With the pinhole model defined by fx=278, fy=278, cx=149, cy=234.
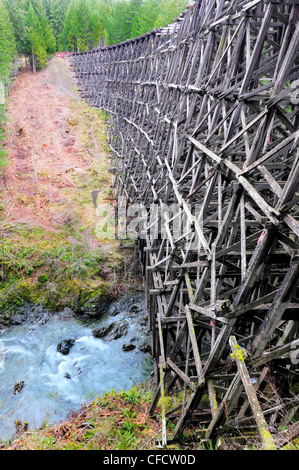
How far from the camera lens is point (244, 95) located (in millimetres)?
4426

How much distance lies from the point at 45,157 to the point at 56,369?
15.9 metres

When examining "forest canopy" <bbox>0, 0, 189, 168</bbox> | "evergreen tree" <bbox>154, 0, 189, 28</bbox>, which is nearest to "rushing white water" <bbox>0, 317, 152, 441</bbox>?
"forest canopy" <bbox>0, 0, 189, 168</bbox>

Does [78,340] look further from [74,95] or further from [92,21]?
[92,21]

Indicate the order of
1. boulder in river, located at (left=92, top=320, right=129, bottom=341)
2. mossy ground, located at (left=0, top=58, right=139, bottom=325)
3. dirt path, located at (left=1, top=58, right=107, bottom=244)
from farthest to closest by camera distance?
1. dirt path, located at (left=1, top=58, right=107, bottom=244)
2. mossy ground, located at (left=0, top=58, right=139, bottom=325)
3. boulder in river, located at (left=92, top=320, right=129, bottom=341)

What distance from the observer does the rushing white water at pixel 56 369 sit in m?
8.31

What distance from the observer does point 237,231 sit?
20.1 ft

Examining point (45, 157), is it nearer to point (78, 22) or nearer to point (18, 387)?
point (18, 387)

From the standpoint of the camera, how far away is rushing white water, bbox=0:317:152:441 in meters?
8.31

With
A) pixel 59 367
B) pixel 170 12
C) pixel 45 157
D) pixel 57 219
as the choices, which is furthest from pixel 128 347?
pixel 170 12

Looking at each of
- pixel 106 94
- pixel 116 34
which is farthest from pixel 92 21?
pixel 106 94

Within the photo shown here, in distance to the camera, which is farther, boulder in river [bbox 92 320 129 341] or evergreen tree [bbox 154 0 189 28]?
evergreen tree [bbox 154 0 189 28]

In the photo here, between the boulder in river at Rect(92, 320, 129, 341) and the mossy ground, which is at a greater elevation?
the mossy ground

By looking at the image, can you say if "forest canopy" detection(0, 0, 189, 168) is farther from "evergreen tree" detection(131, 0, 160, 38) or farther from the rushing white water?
the rushing white water

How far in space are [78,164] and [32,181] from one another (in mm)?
3751
